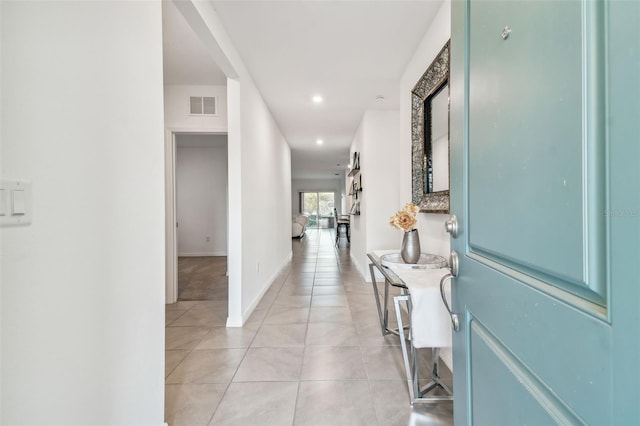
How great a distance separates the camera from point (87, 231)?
879 mm

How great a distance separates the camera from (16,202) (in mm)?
669

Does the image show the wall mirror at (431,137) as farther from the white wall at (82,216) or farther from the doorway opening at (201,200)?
the doorway opening at (201,200)

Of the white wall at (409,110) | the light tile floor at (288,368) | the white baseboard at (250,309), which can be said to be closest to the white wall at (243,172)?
the white baseboard at (250,309)

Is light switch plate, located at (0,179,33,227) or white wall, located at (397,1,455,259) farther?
white wall, located at (397,1,455,259)

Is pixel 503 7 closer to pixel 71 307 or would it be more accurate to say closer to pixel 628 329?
pixel 628 329

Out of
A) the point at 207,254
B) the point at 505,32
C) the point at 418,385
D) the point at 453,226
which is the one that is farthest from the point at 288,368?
the point at 207,254

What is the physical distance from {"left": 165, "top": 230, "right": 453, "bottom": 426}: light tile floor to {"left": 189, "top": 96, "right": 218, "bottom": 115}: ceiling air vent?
2.24 m

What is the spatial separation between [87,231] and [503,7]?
1313 millimetres

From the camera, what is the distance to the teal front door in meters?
0.39

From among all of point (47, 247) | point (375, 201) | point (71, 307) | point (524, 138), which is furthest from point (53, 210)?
point (375, 201)

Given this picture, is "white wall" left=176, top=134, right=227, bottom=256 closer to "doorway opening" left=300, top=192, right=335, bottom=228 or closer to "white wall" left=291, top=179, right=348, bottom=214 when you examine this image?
"white wall" left=291, top=179, right=348, bottom=214

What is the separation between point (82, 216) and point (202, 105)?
2.78m

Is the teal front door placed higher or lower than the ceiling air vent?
lower

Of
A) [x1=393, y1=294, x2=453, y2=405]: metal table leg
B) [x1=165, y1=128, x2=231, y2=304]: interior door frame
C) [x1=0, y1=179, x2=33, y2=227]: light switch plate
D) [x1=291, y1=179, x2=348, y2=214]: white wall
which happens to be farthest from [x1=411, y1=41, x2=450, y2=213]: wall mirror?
[x1=291, y1=179, x2=348, y2=214]: white wall
